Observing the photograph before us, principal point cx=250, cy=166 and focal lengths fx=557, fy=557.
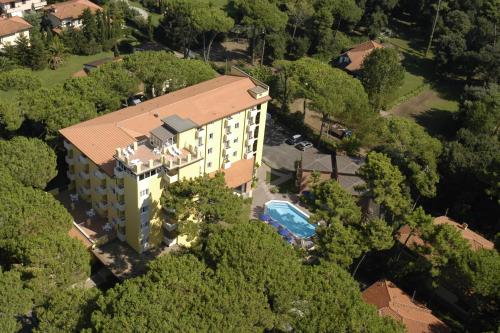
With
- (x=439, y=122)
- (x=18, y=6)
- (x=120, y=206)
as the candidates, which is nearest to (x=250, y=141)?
(x=120, y=206)

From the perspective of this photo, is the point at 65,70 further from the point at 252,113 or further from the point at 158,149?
the point at 158,149

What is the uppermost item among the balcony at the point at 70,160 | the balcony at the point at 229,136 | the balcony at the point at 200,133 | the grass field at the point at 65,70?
the balcony at the point at 200,133

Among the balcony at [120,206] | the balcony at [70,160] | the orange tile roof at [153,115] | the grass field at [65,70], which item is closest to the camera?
the balcony at [120,206]

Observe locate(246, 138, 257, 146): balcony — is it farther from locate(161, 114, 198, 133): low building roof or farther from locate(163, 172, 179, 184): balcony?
locate(163, 172, 179, 184): balcony

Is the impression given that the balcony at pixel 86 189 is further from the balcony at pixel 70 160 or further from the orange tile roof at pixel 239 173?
the orange tile roof at pixel 239 173

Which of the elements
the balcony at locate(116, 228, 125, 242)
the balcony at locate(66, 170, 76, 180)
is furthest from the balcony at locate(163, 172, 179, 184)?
the balcony at locate(66, 170, 76, 180)

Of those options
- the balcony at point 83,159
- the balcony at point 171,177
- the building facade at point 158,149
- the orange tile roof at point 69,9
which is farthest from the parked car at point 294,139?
the orange tile roof at point 69,9

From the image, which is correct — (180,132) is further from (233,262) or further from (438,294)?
(438,294)
